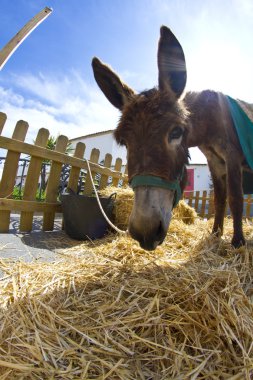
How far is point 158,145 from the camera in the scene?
5.39ft

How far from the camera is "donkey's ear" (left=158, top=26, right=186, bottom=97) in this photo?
189 cm

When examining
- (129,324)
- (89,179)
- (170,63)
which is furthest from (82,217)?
(129,324)

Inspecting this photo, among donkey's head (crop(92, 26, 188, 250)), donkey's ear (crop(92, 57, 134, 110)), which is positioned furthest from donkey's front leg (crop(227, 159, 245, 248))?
donkey's ear (crop(92, 57, 134, 110))

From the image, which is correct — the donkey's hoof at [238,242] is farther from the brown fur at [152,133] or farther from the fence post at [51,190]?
the fence post at [51,190]

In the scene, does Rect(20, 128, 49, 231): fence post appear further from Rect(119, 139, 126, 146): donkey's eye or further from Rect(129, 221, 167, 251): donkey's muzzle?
Rect(129, 221, 167, 251): donkey's muzzle

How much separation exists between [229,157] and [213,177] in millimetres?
712

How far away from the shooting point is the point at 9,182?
342 centimetres

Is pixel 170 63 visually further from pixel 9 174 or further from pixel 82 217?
pixel 9 174

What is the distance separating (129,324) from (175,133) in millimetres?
1254

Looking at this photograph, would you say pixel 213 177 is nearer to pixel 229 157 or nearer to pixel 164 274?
pixel 229 157

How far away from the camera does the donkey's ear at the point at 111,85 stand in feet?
7.18

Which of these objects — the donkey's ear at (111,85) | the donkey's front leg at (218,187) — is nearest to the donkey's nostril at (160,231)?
the donkey's ear at (111,85)

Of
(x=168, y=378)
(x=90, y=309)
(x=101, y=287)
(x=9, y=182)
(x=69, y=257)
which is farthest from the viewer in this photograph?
(x=9, y=182)

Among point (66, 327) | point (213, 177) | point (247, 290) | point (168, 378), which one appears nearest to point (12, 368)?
point (66, 327)
